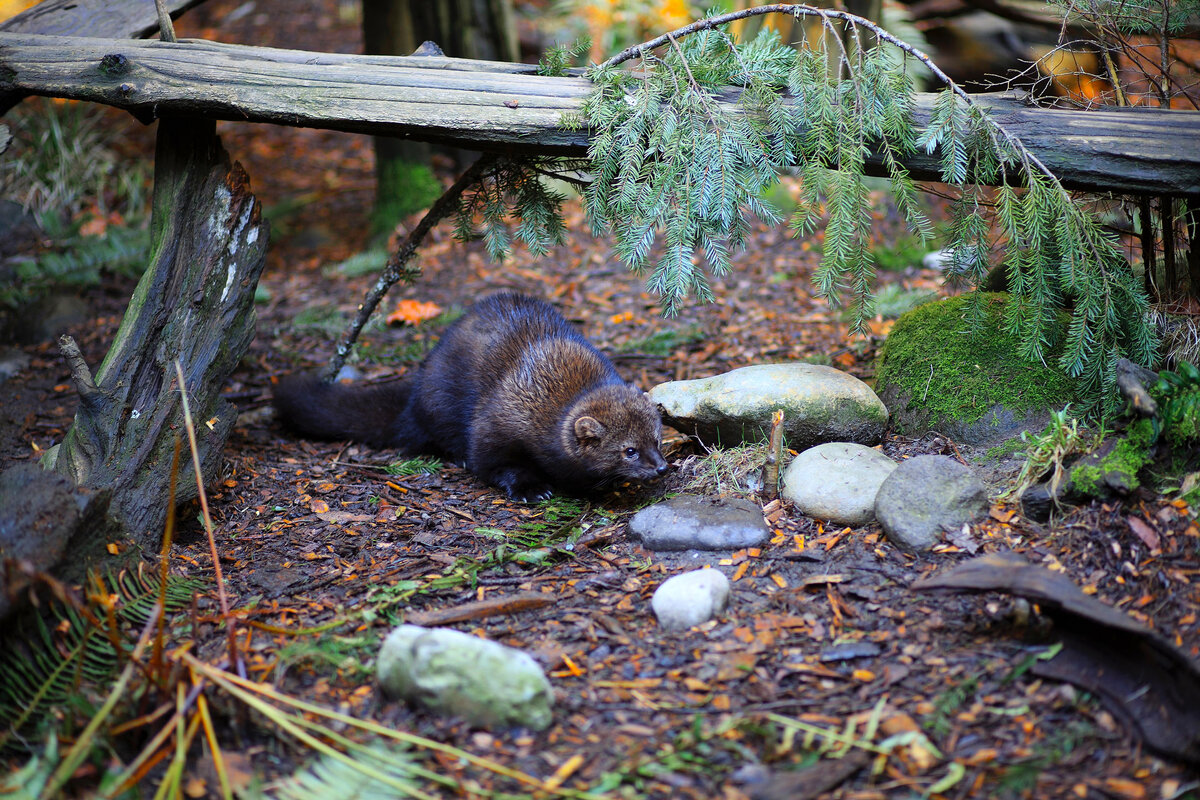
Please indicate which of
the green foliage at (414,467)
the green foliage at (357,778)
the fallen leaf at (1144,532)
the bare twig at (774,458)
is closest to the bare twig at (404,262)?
the green foliage at (414,467)

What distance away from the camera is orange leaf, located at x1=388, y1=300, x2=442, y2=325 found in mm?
7512

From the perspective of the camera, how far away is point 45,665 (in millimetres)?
3283

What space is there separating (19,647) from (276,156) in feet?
35.8

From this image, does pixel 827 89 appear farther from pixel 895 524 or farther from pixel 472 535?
pixel 472 535

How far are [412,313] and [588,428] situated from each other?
301 cm

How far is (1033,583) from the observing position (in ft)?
10.3

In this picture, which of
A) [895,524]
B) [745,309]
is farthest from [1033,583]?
[745,309]

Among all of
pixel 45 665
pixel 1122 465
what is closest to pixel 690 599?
pixel 1122 465

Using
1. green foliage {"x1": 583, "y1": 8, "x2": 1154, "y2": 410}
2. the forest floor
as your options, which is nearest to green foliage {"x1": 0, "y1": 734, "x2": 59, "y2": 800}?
the forest floor

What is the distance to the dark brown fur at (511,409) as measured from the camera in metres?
5.18

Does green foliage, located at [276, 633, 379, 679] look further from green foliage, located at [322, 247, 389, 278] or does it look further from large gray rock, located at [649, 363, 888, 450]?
green foliage, located at [322, 247, 389, 278]

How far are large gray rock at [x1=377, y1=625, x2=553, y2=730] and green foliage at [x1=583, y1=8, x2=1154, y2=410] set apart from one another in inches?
87.1

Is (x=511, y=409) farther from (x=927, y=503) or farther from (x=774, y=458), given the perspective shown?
(x=927, y=503)

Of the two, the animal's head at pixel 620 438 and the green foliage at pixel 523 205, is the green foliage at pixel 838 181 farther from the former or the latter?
the animal's head at pixel 620 438
